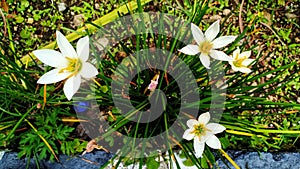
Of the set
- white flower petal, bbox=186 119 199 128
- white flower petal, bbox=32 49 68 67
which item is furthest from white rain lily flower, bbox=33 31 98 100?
white flower petal, bbox=186 119 199 128

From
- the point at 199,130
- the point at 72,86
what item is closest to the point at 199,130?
the point at 199,130

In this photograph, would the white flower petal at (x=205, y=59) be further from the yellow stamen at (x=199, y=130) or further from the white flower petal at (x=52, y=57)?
the white flower petal at (x=52, y=57)

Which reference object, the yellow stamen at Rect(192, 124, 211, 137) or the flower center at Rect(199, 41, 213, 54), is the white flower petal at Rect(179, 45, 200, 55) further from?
the yellow stamen at Rect(192, 124, 211, 137)

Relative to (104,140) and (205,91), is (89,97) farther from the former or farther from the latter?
(205,91)

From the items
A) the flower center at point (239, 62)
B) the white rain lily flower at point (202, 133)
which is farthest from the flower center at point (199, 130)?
the flower center at point (239, 62)

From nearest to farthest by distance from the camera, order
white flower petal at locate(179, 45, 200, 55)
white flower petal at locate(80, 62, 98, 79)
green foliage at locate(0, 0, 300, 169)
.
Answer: white flower petal at locate(80, 62, 98, 79) < white flower petal at locate(179, 45, 200, 55) < green foliage at locate(0, 0, 300, 169)

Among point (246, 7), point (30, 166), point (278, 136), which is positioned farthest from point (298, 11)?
point (30, 166)
